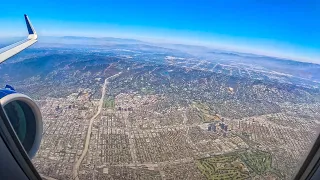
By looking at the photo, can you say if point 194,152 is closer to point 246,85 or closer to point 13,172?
point 13,172

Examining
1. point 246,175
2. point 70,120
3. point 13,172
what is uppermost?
point 13,172

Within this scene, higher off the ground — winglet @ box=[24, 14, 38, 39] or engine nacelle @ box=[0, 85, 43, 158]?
winglet @ box=[24, 14, 38, 39]

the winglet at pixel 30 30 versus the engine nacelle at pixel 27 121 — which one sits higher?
the winglet at pixel 30 30

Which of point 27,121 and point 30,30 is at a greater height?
point 30,30

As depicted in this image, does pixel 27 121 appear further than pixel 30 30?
No

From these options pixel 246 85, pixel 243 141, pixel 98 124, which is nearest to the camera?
pixel 243 141

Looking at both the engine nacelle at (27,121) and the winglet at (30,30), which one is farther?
the winglet at (30,30)

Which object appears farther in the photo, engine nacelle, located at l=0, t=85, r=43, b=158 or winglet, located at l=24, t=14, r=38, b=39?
winglet, located at l=24, t=14, r=38, b=39

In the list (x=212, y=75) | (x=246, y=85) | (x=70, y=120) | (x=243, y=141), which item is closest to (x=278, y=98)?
(x=246, y=85)
